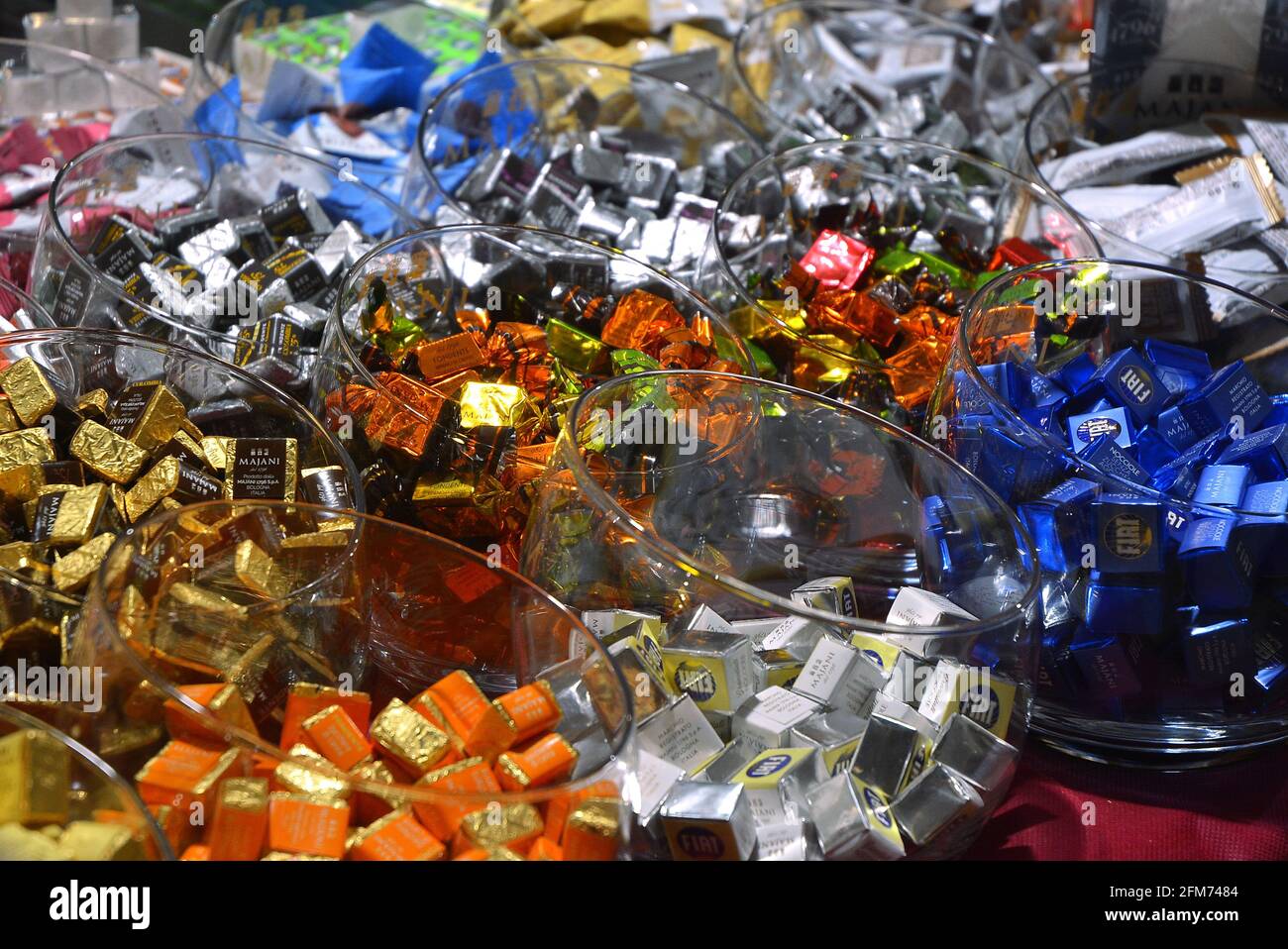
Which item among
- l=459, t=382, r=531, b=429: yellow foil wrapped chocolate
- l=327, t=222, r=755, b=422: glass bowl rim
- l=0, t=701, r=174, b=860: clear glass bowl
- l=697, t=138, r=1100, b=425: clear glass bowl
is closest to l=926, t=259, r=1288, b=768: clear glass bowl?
l=697, t=138, r=1100, b=425: clear glass bowl

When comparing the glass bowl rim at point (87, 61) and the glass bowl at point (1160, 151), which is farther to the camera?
the glass bowl rim at point (87, 61)

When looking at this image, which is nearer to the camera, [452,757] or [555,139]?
[452,757]

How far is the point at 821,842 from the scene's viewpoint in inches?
42.2

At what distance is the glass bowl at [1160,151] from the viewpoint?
6.46 ft

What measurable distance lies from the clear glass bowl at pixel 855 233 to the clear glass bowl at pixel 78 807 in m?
0.99

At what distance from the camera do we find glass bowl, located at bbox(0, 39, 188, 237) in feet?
7.04

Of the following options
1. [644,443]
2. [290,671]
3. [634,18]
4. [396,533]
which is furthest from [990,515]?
[634,18]

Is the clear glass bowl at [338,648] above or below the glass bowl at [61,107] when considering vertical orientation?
below

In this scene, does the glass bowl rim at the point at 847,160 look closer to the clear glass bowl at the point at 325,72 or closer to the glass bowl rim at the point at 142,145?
the glass bowl rim at the point at 142,145

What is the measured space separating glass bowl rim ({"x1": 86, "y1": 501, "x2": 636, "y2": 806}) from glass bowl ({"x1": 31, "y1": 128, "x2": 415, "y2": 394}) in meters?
0.43

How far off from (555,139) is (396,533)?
1.34 metres

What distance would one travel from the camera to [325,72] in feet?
8.23

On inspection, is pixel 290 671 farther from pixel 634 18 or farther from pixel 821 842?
pixel 634 18

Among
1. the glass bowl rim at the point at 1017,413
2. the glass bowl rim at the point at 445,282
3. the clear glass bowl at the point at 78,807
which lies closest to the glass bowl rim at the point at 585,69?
the glass bowl rim at the point at 445,282
